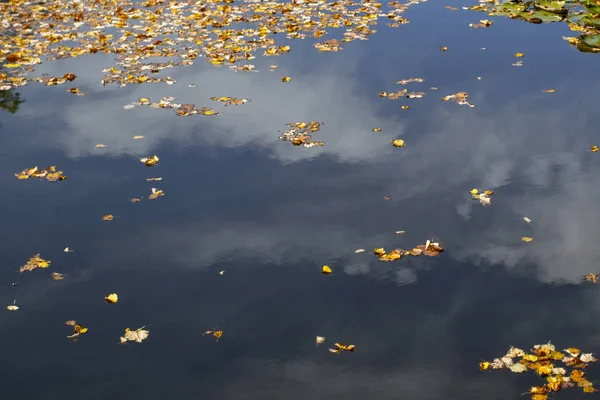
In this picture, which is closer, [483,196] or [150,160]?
[483,196]

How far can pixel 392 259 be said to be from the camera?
23.3ft

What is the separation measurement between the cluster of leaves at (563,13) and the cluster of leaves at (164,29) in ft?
7.70

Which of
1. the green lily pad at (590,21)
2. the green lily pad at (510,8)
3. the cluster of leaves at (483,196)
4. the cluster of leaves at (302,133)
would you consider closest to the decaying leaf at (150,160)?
the cluster of leaves at (302,133)

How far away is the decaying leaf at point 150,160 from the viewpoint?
9.39 meters

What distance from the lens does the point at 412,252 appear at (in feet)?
23.5

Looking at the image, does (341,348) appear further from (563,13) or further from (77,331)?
(563,13)

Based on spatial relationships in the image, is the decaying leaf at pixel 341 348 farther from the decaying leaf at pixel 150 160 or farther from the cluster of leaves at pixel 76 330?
the decaying leaf at pixel 150 160

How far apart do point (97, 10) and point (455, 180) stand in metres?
13.0

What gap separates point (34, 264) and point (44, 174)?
236 centimetres

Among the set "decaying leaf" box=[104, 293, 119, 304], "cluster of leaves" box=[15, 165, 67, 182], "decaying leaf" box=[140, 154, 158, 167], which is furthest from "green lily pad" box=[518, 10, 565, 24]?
"decaying leaf" box=[104, 293, 119, 304]

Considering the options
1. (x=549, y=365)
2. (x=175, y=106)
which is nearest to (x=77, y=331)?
(x=549, y=365)

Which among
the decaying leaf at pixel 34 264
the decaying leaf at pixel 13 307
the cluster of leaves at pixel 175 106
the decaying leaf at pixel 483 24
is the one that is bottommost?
the decaying leaf at pixel 13 307

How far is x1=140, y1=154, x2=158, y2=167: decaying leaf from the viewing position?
9.39m

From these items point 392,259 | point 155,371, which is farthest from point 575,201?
point 155,371
